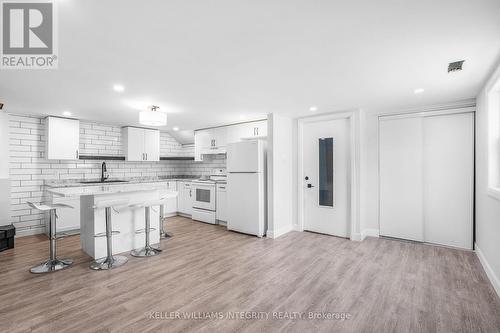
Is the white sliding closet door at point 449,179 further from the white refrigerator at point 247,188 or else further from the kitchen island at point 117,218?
the kitchen island at point 117,218

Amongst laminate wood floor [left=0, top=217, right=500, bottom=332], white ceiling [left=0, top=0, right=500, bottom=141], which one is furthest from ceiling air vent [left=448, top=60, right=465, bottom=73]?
laminate wood floor [left=0, top=217, right=500, bottom=332]

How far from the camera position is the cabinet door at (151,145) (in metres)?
5.93

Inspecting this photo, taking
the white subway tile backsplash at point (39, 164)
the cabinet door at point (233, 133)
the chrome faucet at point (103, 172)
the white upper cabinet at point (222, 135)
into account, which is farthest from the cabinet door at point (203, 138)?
the chrome faucet at point (103, 172)

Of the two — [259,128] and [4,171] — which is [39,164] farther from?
[259,128]

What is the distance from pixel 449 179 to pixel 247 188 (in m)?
3.31

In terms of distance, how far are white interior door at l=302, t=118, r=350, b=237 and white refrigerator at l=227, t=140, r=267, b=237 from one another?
91 centimetres

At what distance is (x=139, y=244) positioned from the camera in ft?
12.4

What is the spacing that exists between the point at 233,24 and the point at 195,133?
474 centimetres

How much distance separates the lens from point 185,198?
6082 mm

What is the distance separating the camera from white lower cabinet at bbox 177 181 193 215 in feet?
19.4

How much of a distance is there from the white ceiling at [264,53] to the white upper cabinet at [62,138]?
1018mm

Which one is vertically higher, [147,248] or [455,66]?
[455,66]

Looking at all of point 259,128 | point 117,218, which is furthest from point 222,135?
point 117,218

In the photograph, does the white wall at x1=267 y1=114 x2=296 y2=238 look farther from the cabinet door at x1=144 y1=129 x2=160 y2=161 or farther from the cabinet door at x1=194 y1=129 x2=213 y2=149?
the cabinet door at x1=144 y1=129 x2=160 y2=161
